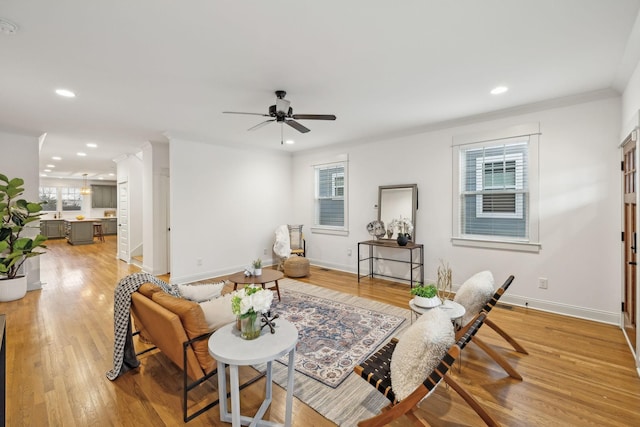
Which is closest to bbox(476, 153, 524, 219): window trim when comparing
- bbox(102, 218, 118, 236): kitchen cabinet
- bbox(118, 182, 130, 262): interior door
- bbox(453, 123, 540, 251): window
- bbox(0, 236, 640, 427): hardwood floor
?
bbox(453, 123, 540, 251): window

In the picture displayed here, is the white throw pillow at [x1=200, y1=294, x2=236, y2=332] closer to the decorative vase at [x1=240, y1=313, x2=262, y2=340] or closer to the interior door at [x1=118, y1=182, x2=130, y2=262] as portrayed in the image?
the decorative vase at [x1=240, y1=313, x2=262, y2=340]

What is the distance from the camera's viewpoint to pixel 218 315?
2.14m

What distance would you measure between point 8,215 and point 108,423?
4.50 meters

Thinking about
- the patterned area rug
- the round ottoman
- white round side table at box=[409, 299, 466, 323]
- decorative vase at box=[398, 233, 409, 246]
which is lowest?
the patterned area rug

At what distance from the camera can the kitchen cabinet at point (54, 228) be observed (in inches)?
442

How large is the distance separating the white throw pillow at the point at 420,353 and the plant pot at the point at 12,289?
575cm

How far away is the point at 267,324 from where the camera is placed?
1928 mm

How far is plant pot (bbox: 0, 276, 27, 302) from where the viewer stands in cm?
429

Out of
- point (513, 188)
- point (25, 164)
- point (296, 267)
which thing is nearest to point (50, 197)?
point (25, 164)

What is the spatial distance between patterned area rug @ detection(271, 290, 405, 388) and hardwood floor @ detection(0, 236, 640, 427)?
0.36 metres

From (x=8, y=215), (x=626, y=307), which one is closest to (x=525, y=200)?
(x=626, y=307)

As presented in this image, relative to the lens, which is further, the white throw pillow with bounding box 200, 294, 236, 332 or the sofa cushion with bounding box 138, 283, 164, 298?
the sofa cushion with bounding box 138, 283, 164, 298

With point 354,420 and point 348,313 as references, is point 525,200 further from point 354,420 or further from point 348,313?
point 354,420

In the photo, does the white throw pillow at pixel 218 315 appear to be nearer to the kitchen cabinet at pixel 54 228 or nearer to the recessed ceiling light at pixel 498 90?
the recessed ceiling light at pixel 498 90
